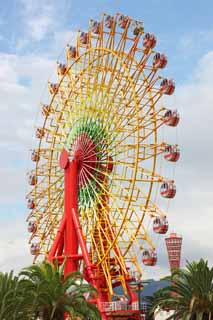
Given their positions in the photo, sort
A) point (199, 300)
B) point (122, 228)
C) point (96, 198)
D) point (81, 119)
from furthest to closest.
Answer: point (81, 119)
point (96, 198)
point (122, 228)
point (199, 300)

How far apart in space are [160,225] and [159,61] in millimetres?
11453

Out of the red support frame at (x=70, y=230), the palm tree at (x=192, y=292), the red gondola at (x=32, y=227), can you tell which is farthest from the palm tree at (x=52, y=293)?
the red gondola at (x=32, y=227)

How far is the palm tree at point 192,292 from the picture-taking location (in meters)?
33.8

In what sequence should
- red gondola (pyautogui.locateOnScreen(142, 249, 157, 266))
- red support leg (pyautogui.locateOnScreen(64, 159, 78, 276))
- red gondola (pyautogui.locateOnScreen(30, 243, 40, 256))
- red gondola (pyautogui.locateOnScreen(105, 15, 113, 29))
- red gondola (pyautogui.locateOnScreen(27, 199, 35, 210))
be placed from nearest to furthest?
red gondola (pyautogui.locateOnScreen(142, 249, 157, 266)) < red support leg (pyautogui.locateOnScreen(64, 159, 78, 276)) < red gondola (pyautogui.locateOnScreen(105, 15, 113, 29)) < red gondola (pyautogui.locateOnScreen(30, 243, 40, 256)) < red gondola (pyautogui.locateOnScreen(27, 199, 35, 210))

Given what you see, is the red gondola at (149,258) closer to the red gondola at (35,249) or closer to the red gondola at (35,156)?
the red gondola at (35,249)

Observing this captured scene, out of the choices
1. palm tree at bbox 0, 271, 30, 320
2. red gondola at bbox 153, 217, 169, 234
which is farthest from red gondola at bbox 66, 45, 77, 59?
palm tree at bbox 0, 271, 30, 320

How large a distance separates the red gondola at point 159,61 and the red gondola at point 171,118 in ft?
11.4

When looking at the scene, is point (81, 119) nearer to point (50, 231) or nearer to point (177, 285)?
point (50, 231)

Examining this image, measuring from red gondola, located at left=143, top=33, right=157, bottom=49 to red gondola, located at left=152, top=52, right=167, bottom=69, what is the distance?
90cm

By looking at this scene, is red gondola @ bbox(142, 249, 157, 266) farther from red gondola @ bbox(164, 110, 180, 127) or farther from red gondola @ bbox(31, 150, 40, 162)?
red gondola @ bbox(31, 150, 40, 162)

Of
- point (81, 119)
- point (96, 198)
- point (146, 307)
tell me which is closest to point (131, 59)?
point (81, 119)

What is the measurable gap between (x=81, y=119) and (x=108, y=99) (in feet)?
11.1

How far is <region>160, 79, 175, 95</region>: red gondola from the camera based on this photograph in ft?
144

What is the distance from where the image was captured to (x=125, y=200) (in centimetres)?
4194
